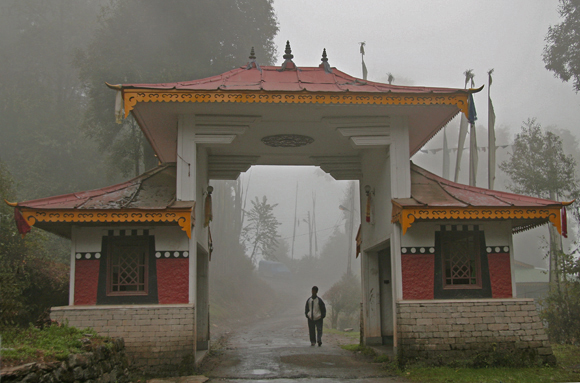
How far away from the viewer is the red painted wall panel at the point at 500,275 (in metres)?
10.0

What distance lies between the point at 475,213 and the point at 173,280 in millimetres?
5758

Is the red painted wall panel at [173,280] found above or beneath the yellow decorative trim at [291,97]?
beneath

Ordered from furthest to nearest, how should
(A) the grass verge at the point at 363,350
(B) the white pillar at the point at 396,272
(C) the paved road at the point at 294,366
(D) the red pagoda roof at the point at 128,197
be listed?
1. (A) the grass verge at the point at 363,350
2. (B) the white pillar at the point at 396,272
3. (D) the red pagoda roof at the point at 128,197
4. (C) the paved road at the point at 294,366

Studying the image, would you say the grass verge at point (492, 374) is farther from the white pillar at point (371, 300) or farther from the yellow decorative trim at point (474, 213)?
the white pillar at point (371, 300)

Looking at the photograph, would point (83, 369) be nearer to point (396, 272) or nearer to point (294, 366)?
point (294, 366)

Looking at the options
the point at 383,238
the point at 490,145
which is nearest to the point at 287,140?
the point at 383,238

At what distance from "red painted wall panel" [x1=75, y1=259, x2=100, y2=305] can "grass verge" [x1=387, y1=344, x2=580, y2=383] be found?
581 cm

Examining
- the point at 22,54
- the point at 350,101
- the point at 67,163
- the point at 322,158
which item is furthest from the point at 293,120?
the point at 22,54

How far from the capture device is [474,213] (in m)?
9.52

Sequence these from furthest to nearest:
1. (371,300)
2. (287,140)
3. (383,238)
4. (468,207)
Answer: (371,300)
(287,140)
(383,238)
(468,207)

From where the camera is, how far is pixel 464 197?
1030 cm

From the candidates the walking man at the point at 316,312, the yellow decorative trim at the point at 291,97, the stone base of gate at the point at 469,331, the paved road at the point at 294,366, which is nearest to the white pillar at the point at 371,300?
the paved road at the point at 294,366

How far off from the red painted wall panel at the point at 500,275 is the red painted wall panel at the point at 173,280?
588 centimetres

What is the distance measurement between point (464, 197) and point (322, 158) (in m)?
4.38
